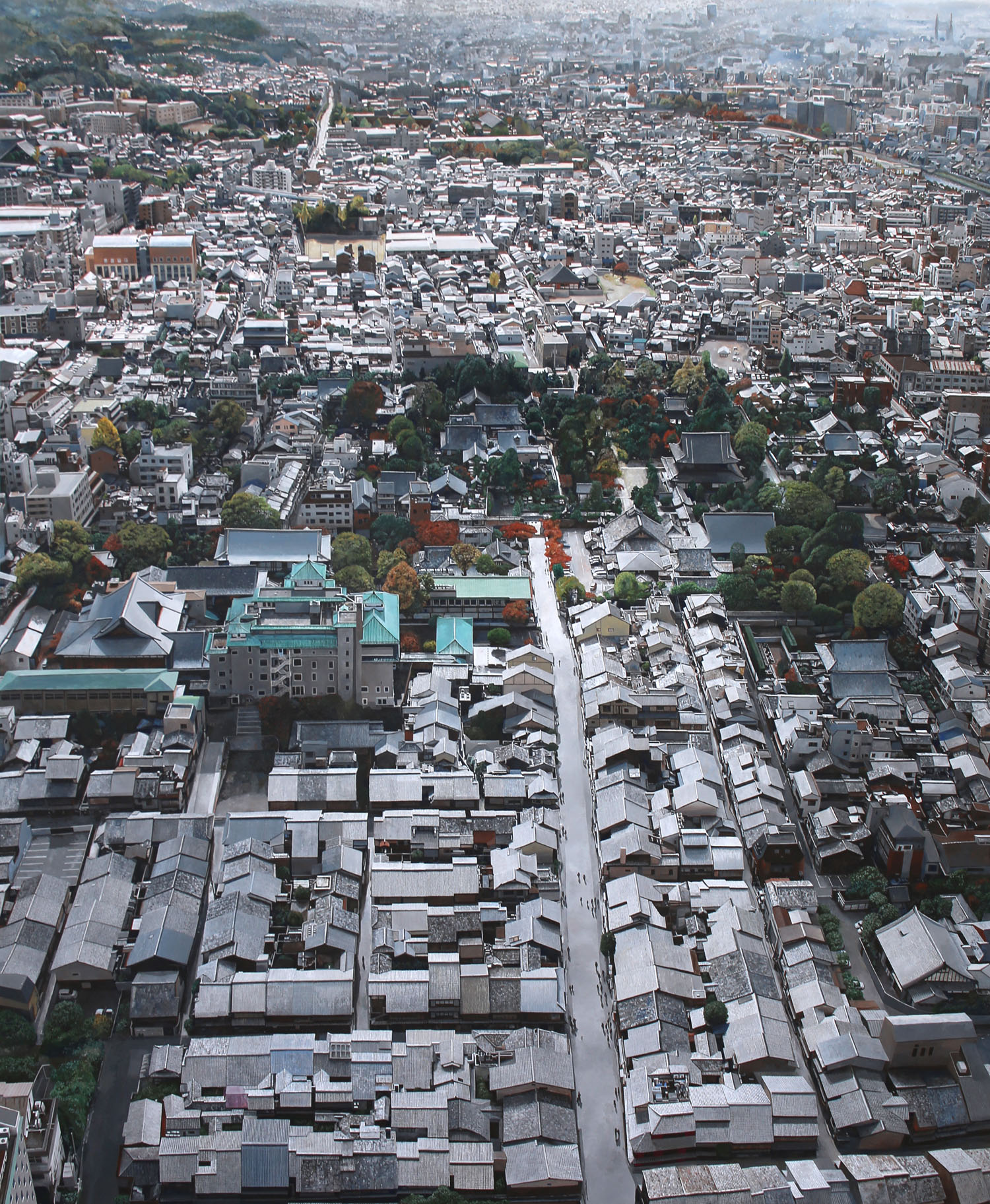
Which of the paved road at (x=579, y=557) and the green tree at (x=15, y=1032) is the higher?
the green tree at (x=15, y=1032)

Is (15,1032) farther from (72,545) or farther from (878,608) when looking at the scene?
(878,608)

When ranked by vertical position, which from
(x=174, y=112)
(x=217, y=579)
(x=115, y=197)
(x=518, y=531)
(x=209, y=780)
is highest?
(x=174, y=112)

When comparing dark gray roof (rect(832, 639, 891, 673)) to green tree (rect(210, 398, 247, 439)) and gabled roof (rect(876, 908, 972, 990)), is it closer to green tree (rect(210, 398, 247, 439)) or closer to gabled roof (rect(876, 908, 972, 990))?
gabled roof (rect(876, 908, 972, 990))

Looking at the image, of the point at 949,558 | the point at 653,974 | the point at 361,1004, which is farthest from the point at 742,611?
the point at 361,1004

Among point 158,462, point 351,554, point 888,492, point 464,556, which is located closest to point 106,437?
point 158,462

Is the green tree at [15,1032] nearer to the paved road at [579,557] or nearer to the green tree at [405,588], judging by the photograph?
the green tree at [405,588]

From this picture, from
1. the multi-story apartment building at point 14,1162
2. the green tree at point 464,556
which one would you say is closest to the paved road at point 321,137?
the green tree at point 464,556

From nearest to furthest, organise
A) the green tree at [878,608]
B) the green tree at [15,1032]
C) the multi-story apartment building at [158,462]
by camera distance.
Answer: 1. the green tree at [15,1032]
2. the green tree at [878,608]
3. the multi-story apartment building at [158,462]

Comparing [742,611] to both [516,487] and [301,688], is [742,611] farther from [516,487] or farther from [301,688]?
[301,688]
